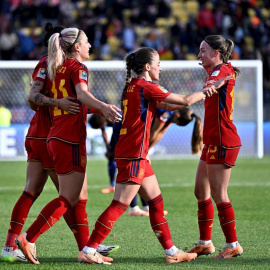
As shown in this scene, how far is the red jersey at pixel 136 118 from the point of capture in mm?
5145

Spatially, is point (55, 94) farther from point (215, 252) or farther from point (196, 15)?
point (196, 15)

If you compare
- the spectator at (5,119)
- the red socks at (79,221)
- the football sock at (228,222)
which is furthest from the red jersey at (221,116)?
the spectator at (5,119)

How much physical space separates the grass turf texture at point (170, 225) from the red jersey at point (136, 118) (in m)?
0.89

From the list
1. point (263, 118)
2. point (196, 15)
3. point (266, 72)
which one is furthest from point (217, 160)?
point (196, 15)

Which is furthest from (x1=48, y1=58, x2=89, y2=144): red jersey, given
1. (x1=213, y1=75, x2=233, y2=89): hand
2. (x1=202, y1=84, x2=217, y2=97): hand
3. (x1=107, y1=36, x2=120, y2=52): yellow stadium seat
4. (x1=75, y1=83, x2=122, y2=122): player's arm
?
(x1=107, y1=36, x2=120, y2=52): yellow stadium seat

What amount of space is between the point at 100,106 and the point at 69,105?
332 mm

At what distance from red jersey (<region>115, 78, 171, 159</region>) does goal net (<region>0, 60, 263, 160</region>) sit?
10515 millimetres

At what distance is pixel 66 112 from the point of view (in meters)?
5.20

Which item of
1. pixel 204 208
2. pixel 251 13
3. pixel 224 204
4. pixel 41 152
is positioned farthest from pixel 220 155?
pixel 251 13

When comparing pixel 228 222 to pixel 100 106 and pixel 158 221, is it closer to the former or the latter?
pixel 158 221

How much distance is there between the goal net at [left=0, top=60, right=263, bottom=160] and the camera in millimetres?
15789

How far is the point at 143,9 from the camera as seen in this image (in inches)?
856

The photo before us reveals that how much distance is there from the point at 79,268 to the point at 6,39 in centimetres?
1522

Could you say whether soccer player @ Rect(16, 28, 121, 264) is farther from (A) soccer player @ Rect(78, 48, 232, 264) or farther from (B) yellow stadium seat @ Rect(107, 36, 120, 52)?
(B) yellow stadium seat @ Rect(107, 36, 120, 52)
